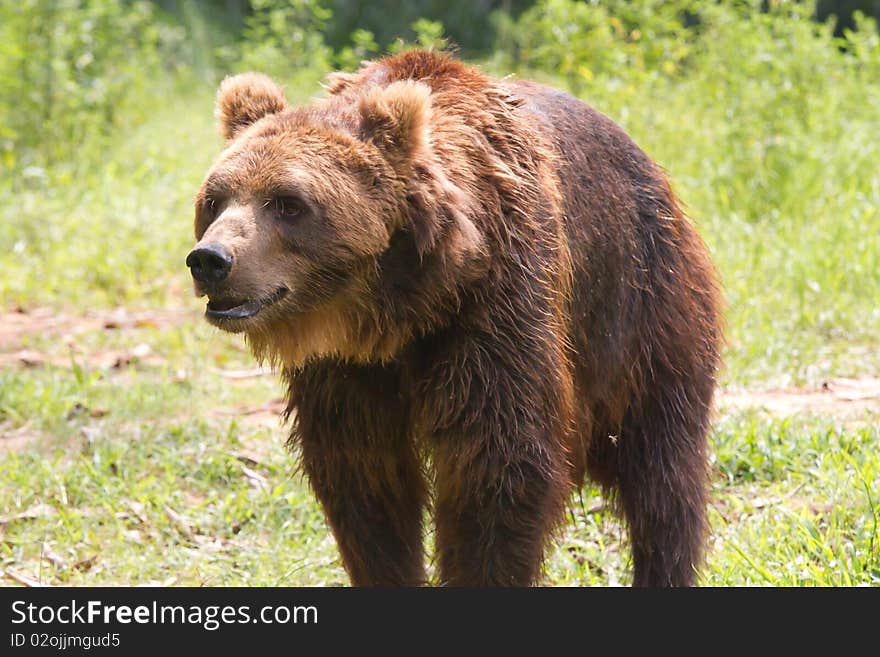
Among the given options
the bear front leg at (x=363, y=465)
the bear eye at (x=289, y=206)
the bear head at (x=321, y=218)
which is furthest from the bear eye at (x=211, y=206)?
the bear front leg at (x=363, y=465)

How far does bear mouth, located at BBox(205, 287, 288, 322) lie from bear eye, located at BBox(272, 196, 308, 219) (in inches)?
8.3

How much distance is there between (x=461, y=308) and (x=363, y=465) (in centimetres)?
61

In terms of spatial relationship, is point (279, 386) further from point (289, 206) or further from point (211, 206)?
point (289, 206)

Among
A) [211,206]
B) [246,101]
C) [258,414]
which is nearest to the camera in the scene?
[211,206]

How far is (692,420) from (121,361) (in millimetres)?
3756

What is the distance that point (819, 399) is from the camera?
6.07 meters

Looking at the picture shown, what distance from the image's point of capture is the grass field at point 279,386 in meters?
5.05

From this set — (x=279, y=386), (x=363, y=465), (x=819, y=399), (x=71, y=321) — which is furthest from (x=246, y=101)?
(x=71, y=321)

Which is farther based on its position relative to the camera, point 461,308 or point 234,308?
point 461,308

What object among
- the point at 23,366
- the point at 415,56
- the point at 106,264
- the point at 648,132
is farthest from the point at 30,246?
the point at 415,56

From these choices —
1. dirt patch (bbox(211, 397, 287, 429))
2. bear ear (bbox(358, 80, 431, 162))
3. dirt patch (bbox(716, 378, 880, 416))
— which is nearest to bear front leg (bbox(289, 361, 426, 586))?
bear ear (bbox(358, 80, 431, 162))

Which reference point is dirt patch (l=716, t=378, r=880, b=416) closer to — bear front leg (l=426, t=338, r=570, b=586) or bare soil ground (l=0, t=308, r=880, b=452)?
bare soil ground (l=0, t=308, r=880, b=452)

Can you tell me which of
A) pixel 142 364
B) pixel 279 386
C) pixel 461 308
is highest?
pixel 461 308

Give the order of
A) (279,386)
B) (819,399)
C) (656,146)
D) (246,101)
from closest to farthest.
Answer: (246,101)
(819,399)
(279,386)
(656,146)
